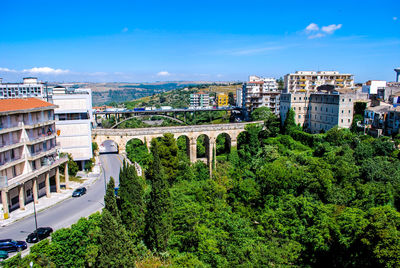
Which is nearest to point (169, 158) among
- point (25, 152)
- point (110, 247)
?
point (25, 152)

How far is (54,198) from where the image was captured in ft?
116

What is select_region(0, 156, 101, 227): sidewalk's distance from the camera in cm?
2991

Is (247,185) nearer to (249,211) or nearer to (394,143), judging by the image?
(249,211)

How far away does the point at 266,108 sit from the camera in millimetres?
71062

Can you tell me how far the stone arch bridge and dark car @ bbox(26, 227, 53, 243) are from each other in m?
30.7

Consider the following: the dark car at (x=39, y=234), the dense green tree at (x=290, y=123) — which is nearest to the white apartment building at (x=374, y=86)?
the dense green tree at (x=290, y=123)

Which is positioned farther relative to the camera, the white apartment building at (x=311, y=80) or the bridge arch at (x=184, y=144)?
the white apartment building at (x=311, y=80)

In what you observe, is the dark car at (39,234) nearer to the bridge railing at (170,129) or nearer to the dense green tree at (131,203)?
the dense green tree at (131,203)

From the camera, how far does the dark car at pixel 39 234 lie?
25.4 meters

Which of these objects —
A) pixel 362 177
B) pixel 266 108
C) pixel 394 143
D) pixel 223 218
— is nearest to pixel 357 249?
pixel 223 218

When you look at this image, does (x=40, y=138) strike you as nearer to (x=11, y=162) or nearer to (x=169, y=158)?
(x=11, y=162)

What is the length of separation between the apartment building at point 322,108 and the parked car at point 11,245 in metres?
48.4

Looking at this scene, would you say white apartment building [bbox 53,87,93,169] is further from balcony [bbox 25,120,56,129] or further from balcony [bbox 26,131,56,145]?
balcony [bbox 25,120,56,129]

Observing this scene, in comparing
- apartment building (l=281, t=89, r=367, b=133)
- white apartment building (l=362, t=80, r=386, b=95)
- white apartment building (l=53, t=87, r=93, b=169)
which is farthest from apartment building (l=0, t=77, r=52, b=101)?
white apartment building (l=362, t=80, r=386, b=95)
